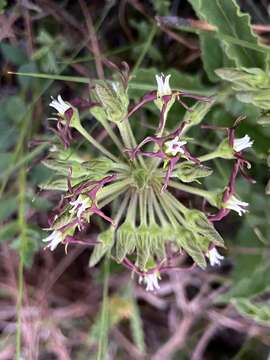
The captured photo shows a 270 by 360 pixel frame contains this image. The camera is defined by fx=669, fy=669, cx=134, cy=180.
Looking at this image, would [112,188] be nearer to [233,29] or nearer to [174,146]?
[174,146]

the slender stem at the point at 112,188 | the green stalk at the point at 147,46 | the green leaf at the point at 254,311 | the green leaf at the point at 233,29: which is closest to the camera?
the slender stem at the point at 112,188

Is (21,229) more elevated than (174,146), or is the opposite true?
(174,146)

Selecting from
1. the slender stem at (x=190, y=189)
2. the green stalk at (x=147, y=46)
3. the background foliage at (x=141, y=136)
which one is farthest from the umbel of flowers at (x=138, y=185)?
the green stalk at (x=147, y=46)

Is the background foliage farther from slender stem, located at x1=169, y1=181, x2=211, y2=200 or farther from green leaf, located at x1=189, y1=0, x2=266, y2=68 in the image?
slender stem, located at x1=169, y1=181, x2=211, y2=200

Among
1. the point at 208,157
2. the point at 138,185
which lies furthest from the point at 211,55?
the point at 138,185

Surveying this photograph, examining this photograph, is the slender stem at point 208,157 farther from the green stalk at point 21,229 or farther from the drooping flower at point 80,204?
the green stalk at point 21,229
